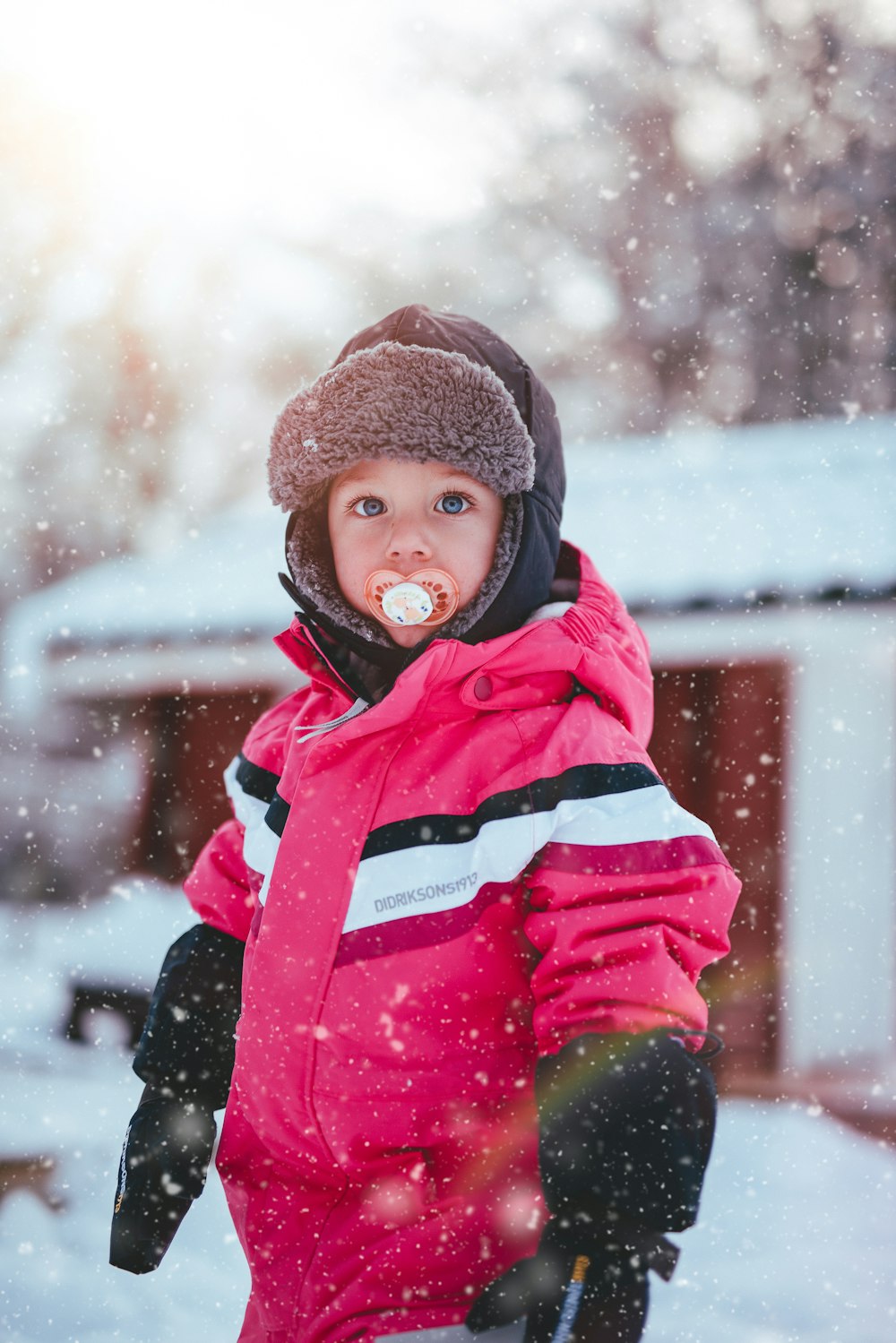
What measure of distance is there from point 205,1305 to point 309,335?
44.6 feet

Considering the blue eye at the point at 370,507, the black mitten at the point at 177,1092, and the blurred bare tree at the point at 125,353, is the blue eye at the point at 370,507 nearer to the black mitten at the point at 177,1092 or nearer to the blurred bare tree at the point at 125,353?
the black mitten at the point at 177,1092

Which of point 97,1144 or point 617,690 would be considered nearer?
point 617,690

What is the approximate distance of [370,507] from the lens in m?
1.51

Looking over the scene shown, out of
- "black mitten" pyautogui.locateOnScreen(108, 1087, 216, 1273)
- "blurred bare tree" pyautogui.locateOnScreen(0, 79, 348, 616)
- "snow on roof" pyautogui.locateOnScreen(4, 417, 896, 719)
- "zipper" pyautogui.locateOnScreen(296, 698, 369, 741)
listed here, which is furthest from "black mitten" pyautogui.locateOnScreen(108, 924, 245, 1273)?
"blurred bare tree" pyautogui.locateOnScreen(0, 79, 348, 616)

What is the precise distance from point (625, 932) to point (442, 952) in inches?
8.8

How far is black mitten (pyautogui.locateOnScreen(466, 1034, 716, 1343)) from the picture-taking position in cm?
115

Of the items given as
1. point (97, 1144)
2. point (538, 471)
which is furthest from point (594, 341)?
point (538, 471)

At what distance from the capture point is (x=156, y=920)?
6.45 m

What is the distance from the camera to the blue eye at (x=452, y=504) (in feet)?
4.91

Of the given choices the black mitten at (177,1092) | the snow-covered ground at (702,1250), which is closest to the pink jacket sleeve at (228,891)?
the black mitten at (177,1092)

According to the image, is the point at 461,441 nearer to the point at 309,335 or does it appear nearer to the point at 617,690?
the point at 617,690

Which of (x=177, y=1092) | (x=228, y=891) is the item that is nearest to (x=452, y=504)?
(x=228, y=891)

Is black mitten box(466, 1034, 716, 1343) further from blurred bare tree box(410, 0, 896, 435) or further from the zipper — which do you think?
blurred bare tree box(410, 0, 896, 435)

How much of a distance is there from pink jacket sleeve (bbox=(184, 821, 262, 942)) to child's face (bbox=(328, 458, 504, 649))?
46 cm
